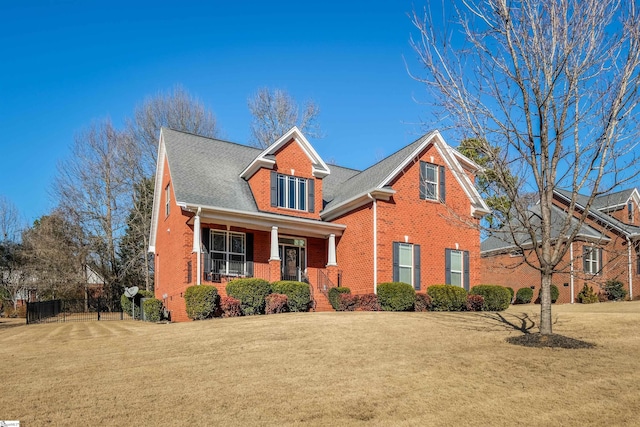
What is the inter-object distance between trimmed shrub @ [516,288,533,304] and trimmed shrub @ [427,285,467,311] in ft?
37.8

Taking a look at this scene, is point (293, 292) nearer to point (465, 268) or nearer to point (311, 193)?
point (311, 193)

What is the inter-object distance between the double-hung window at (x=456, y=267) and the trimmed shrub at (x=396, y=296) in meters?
3.09

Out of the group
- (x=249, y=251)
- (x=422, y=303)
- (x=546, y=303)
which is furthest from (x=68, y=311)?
(x=546, y=303)

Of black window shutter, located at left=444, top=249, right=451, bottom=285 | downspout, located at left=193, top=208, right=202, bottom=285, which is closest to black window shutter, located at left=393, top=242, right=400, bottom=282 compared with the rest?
black window shutter, located at left=444, top=249, right=451, bottom=285

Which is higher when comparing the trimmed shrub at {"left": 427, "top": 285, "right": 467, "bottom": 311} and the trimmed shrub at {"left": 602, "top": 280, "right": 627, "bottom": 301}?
the trimmed shrub at {"left": 427, "top": 285, "right": 467, "bottom": 311}

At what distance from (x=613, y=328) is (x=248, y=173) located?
15.2 meters

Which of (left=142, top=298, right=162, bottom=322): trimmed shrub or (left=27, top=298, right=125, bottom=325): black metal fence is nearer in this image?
(left=142, top=298, right=162, bottom=322): trimmed shrub

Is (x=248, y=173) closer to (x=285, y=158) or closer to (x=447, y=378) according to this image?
(x=285, y=158)

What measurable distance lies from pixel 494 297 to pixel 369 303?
5.32m

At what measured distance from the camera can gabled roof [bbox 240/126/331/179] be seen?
71.1 feet

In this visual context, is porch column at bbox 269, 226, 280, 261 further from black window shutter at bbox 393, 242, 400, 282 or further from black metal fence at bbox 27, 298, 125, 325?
black metal fence at bbox 27, 298, 125, 325

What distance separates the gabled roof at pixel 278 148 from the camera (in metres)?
21.7

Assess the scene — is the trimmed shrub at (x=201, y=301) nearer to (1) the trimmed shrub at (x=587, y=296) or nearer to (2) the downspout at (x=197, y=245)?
(2) the downspout at (x=197, y=245)

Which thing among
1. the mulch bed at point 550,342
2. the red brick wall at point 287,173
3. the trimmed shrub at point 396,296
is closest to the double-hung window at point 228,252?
the red brick wall at point 287,173
